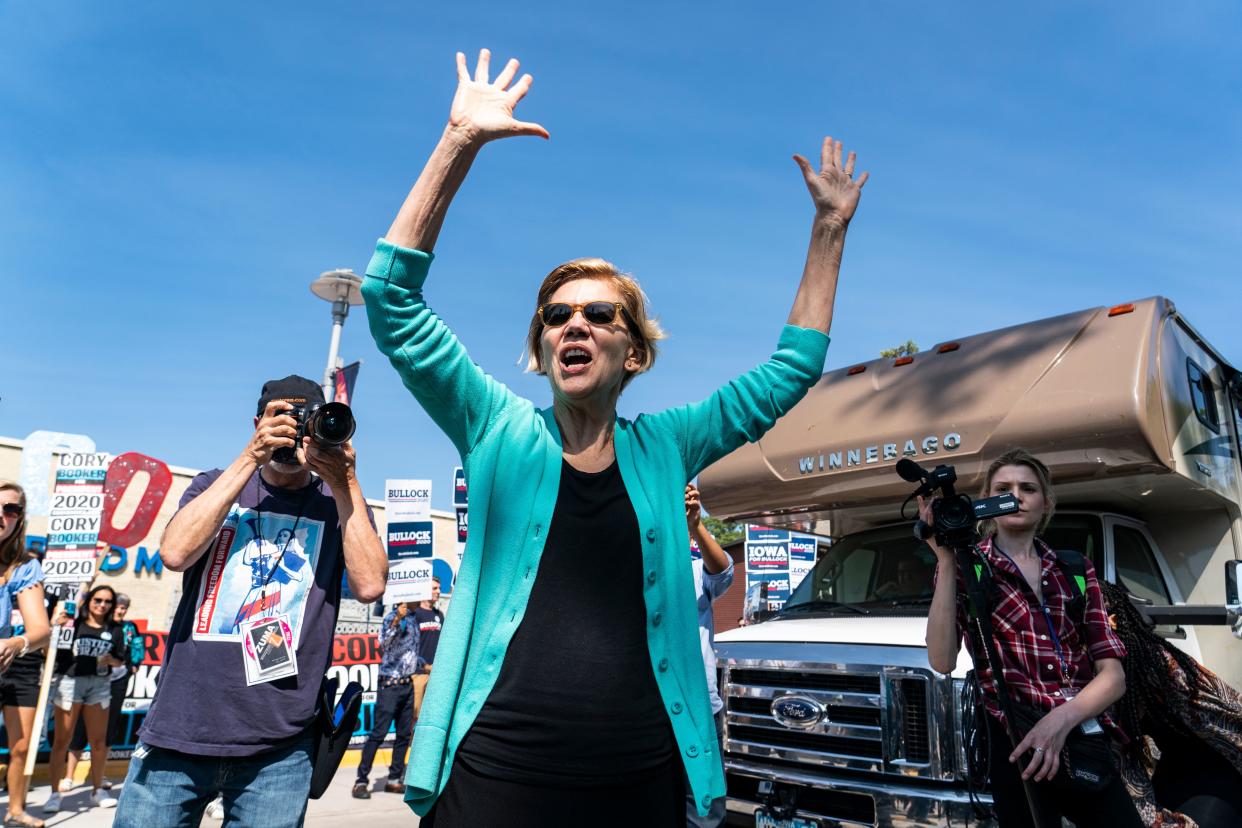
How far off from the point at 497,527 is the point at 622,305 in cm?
59

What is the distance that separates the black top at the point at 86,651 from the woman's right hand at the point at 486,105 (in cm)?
847

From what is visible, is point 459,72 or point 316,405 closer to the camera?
point 459,72

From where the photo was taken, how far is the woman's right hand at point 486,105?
2023 mm

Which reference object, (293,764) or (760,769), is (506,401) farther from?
(760,769)

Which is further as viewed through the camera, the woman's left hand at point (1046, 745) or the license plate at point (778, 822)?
the license plate at point (778, 822)

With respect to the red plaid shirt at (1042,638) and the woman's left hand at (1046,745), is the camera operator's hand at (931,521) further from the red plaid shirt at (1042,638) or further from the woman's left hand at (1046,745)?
the woman's left hand at (1046,745)

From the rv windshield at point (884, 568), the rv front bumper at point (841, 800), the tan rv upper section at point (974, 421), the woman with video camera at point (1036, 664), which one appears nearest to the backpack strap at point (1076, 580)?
the woman with video camera at point (1036, 664)

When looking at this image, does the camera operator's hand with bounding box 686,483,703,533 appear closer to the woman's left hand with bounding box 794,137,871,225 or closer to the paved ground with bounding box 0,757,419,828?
the woman's left hand with bounding box 794,137,871,225

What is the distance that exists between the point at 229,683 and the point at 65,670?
721 cm

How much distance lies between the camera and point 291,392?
324 cm

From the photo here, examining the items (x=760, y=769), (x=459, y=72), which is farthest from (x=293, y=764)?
(x=760, y=769)

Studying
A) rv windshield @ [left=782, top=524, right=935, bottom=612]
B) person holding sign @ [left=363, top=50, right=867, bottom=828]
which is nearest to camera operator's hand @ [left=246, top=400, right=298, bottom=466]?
person holding sign @ [left=363, top=50, right=867, bottom=828]

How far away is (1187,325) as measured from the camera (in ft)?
18.3

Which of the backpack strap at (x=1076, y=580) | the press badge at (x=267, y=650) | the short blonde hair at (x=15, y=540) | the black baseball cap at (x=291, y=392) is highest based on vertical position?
the black baseball cap at (x=291, y=392)
